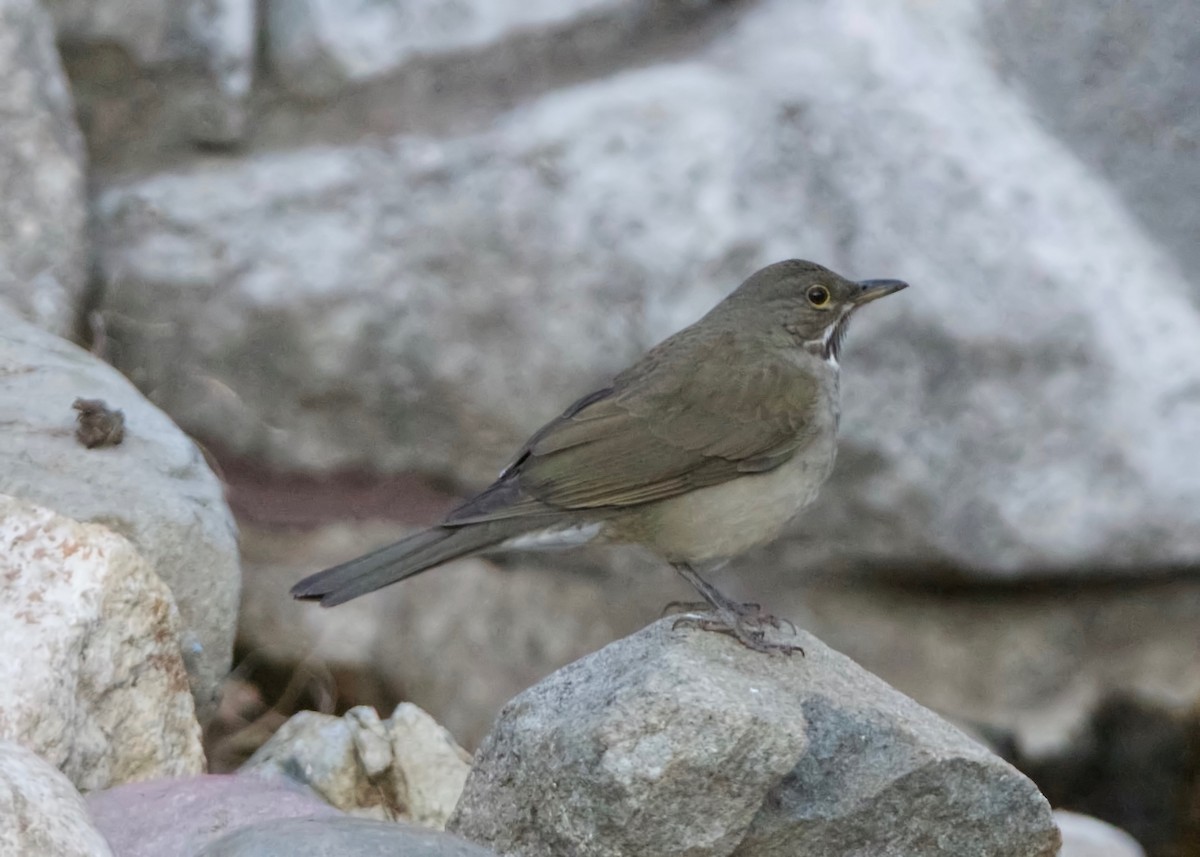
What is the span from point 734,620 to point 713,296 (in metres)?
2.21

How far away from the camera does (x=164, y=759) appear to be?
15.4 ft

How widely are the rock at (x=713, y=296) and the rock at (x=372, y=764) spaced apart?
5.68 ft

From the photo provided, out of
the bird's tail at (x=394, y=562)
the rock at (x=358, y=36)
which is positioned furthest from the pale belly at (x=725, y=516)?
the rock at (x=358, y=36)

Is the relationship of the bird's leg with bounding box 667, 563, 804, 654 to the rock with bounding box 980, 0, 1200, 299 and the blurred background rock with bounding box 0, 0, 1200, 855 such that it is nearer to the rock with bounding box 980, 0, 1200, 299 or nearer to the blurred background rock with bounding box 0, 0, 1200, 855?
the blurred background rock with bounding box 0, 0, 1200, 855

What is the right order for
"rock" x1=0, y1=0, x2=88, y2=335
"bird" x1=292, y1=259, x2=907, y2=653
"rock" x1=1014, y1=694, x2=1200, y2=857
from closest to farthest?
"bird" x1=292, y1=259, x2=907, y2=653, "rock" x1=0, y1=0, x2=88, y2=335, "rock" x1=1014, y1=694, x2=1200, y2=857

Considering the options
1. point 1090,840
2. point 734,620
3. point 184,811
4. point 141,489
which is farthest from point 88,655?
point 1090,840

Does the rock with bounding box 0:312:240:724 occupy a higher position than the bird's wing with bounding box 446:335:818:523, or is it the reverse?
the bird's wing with bounding box 446:335:818:523

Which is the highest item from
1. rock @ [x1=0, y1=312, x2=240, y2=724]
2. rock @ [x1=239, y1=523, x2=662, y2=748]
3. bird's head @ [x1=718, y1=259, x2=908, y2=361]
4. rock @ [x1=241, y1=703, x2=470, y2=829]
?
bird's head @ [x1=718, y1=259, x2=908, y2=361]

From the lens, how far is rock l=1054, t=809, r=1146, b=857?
5949mm

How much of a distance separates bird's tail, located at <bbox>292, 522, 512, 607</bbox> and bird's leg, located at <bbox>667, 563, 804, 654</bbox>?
26.9 inches

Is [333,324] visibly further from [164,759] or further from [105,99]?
[164,759]

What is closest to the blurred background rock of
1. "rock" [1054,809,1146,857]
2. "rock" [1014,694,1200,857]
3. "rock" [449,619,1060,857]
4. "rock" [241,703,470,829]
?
"rock" [1014,694,1200,857]

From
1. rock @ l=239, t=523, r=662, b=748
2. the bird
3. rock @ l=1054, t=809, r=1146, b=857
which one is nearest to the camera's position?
the bird

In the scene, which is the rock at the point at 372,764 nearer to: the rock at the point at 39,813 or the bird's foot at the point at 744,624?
the bird's foot at the point at 744,624
